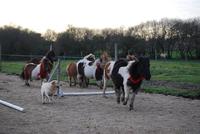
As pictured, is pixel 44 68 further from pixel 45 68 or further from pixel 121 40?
pixel 121 40

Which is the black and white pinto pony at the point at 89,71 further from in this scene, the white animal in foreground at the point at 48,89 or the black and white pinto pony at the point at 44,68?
the white animal in foreground at the point at 48,89

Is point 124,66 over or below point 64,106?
over

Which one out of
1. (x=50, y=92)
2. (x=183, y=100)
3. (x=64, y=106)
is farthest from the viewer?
(x=183, y=100)

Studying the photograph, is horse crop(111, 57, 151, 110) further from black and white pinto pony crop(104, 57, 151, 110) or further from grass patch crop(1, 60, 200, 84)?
grass patch crop(1, 60, 200, 84)

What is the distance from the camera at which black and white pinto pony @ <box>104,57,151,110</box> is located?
11.6 m

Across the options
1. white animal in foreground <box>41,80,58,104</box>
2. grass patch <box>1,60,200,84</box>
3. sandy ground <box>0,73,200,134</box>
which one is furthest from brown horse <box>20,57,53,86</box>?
grass patch <box>1,60,200,84</box>

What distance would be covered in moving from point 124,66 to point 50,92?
275 cm

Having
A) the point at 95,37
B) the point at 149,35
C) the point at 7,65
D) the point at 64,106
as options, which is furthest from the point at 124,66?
the point at 149,35

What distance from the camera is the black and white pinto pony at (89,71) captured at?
18.3m

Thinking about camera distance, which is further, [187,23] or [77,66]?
[187,23]

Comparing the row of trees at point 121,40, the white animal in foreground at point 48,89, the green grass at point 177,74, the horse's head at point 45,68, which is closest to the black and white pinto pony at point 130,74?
the white animal in foreground at point 48,89

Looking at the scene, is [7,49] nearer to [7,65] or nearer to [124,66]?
[7,65]

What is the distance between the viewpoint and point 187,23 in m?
64.8

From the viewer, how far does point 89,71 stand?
18672 millimetres
